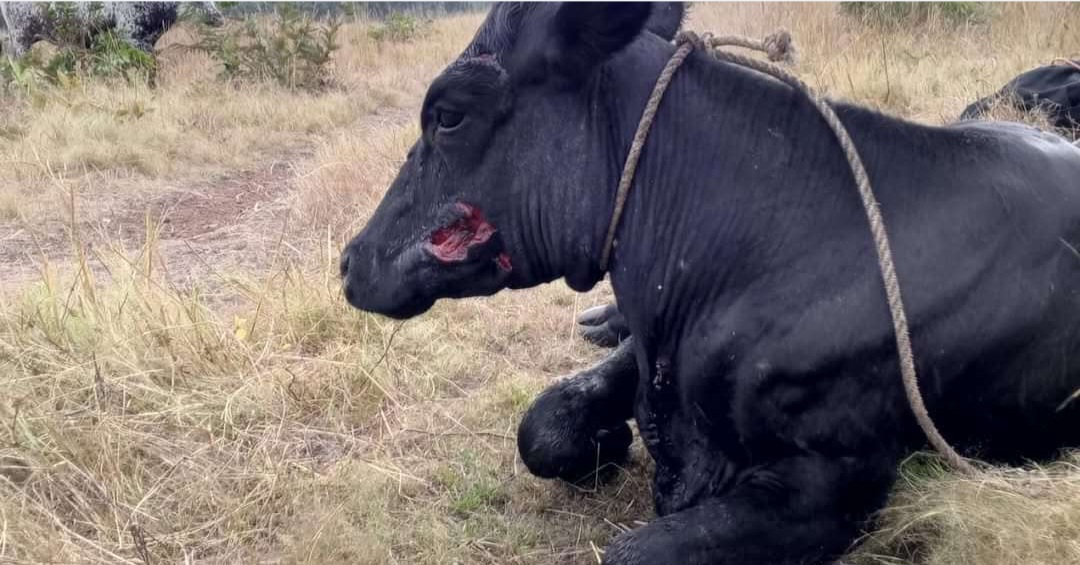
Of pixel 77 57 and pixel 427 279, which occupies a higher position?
pixel 427 279

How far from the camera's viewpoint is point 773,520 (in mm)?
2402

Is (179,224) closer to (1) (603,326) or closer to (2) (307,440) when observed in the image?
(1) (603,326)

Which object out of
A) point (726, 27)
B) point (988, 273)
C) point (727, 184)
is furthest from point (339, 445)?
point (726, 27)

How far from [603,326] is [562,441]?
1.34 meters

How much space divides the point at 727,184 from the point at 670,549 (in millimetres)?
821

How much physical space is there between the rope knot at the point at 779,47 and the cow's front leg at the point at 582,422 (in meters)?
0.91

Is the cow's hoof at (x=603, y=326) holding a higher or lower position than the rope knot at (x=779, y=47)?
lower

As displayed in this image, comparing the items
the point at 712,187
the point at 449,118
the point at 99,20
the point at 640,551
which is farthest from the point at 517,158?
the point at 99,20

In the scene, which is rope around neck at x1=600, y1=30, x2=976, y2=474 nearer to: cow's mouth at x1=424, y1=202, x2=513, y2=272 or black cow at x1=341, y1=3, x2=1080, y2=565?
black cow at x1=341, y1=3, x2=1080, y2=565

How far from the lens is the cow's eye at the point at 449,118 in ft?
8.51

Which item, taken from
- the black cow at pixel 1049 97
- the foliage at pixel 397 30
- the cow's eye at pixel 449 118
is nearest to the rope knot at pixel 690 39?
the cow's eye at pixel 449 118

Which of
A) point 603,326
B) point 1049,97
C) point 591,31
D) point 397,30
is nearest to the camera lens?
point 591,31

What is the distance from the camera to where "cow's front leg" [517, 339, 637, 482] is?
9.72 feet

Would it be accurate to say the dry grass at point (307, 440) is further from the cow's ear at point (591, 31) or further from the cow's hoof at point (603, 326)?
the cow's ear at point (591, 31)
